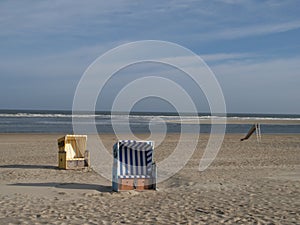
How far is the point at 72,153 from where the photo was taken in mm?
14250

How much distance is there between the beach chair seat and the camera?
1366 centimetres

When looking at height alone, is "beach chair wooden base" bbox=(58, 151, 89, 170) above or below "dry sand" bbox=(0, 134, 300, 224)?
above

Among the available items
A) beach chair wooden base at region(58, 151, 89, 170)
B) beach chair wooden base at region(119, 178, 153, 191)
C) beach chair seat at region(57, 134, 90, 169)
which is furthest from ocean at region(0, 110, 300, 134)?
beach chair wooden base at region(119, 178, 153, 191)

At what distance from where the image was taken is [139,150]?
34.9ft

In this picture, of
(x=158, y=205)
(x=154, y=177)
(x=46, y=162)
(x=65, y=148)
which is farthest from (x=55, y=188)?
(x=46, y=162)

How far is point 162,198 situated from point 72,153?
5815 millimetres

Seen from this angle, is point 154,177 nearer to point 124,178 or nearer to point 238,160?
point 124,178

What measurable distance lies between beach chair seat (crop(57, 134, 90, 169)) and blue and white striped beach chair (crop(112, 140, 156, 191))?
3612 millimetres

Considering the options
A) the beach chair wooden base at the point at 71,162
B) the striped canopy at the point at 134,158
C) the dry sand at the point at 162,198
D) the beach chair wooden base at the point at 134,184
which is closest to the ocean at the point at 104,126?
the beach chair wooden base at the point at 71,162

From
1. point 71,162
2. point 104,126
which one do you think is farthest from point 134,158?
point 104,126

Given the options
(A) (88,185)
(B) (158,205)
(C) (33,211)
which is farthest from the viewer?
(A) (88,185)

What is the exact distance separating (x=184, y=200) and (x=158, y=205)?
2.32 feet

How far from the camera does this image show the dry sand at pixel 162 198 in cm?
737

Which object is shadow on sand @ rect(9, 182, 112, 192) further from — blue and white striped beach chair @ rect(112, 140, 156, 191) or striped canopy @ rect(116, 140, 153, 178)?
striped canopy @ rect(116, 140, 153, 178)
